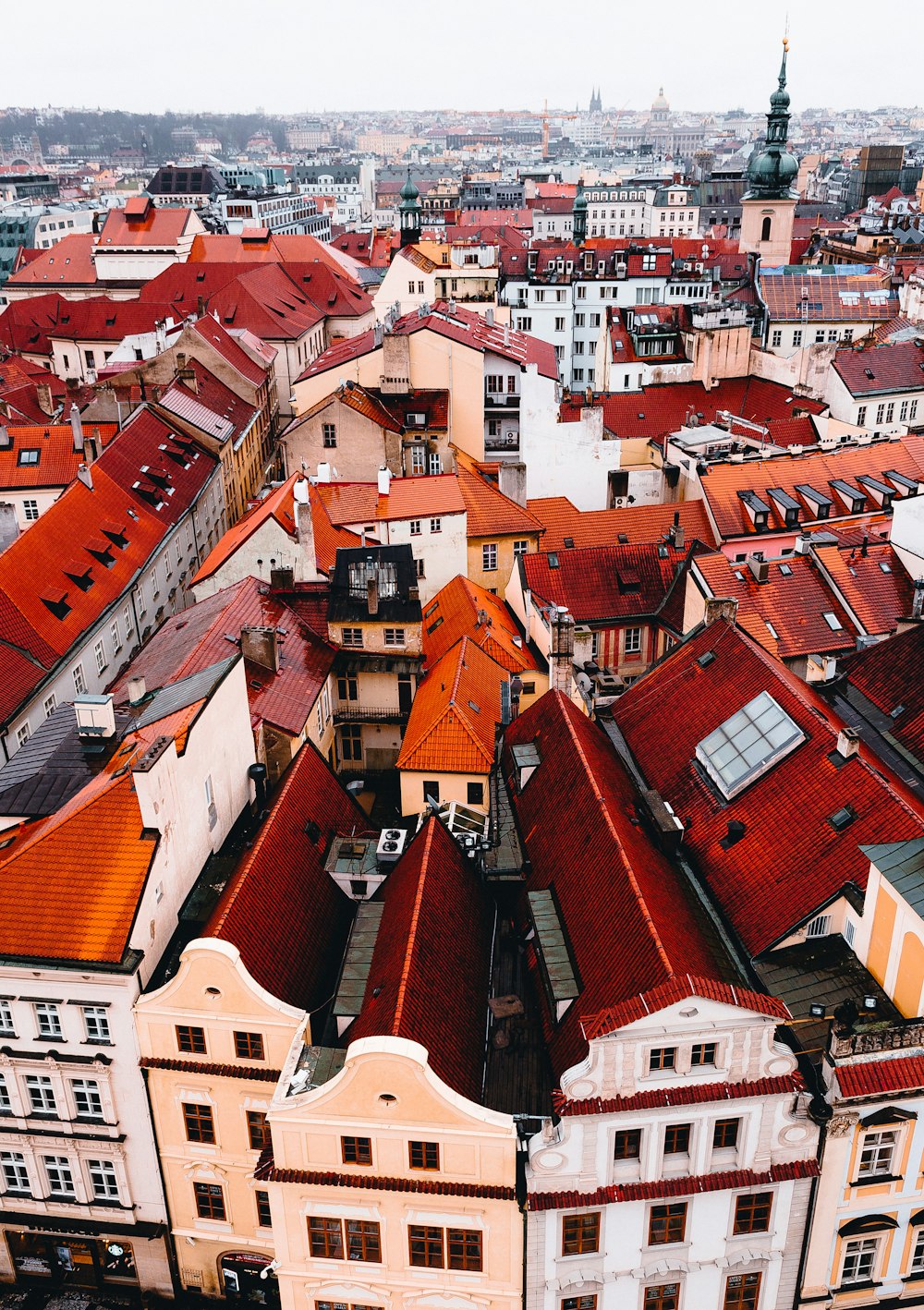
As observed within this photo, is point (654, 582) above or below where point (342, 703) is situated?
above

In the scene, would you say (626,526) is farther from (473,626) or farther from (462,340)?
(462,340)

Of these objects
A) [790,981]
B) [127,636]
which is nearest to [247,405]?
[127,636]

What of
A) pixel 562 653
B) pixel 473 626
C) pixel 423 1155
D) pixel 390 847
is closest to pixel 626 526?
pixel 473 626

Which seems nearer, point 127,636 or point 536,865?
point 536,865

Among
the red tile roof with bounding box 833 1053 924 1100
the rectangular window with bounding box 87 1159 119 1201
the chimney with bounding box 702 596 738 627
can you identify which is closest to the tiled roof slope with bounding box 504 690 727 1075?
the red tile roof with bounding box 833 1053 924 1100

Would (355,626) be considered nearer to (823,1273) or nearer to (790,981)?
(790,981)

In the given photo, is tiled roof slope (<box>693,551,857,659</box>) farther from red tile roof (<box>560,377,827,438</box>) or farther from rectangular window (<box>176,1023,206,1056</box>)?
red tile roof (<box>560,377,827,438</box>)

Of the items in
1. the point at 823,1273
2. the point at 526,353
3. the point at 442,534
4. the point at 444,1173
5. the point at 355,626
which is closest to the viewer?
the point at 444,1173
